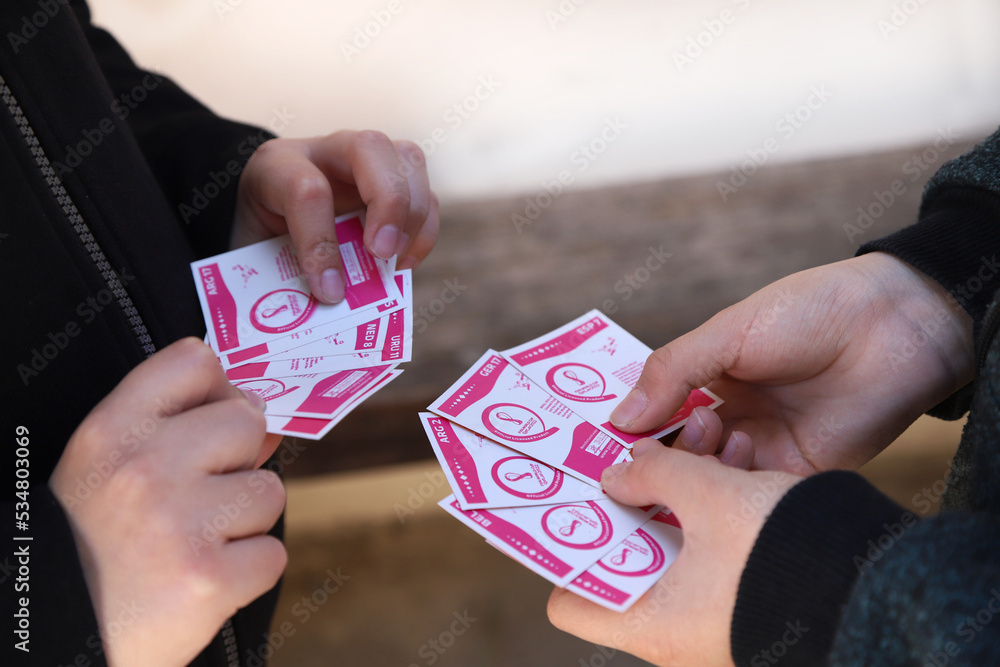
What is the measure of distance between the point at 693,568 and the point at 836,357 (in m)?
A: 0.45

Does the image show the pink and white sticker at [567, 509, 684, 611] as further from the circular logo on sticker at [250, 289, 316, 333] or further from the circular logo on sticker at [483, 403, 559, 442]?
the circular logo on sticker at [250, 289, 316, 333]

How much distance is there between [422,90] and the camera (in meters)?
2.95

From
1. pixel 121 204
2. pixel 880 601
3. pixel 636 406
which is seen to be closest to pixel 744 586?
pixel 880 601

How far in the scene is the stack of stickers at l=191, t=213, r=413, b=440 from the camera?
93cm

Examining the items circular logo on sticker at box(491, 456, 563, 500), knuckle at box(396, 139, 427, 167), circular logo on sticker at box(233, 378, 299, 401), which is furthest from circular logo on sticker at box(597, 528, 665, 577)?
knuckle at box(396, 139, 427, 167)

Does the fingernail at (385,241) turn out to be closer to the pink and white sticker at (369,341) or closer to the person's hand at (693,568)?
the pink and white sticker at (369,341)

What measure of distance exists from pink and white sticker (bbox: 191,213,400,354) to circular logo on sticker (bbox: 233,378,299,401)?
0.10m

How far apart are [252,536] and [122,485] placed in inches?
5.0

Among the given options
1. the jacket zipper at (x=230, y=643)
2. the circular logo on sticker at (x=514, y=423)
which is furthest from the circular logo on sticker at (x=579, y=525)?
the jacket zipper at (x=230, y=643)

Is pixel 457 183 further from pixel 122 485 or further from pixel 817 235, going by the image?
pixel 122 485

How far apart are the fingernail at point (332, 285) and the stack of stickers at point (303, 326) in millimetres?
24

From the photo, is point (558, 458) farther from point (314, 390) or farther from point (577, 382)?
point (314, 390)

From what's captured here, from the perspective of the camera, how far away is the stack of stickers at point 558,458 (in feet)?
2.61

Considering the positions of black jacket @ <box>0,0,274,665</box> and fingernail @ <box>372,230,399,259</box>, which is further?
fingernail @ <box>372,230,399,259</box>
